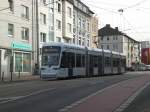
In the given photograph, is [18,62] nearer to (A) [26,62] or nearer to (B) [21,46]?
(B) [21,46]

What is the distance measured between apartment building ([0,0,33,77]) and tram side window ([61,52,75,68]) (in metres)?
10.3

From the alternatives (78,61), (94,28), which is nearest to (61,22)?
(78,61)

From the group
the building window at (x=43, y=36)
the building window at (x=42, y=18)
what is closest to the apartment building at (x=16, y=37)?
the building window at (x=42, y=18)

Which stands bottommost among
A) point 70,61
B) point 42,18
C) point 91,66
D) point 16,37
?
point 91,66

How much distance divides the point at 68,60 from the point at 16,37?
1487 cm

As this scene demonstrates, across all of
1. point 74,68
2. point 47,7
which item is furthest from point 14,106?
point 47,7

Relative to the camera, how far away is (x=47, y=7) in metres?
65.8

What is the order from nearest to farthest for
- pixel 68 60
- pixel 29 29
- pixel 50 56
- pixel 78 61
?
pixel 50 56
pixel 68 60
pixel 78 61
pixel 29 29

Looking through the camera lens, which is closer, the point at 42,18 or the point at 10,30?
the point at 10,30

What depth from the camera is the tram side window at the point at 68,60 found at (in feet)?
132

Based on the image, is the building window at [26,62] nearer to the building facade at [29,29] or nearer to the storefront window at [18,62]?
the building facade at [29,29]

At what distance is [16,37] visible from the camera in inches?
2140

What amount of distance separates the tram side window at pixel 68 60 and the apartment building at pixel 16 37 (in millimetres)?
10280

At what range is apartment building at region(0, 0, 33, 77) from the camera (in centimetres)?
5094
